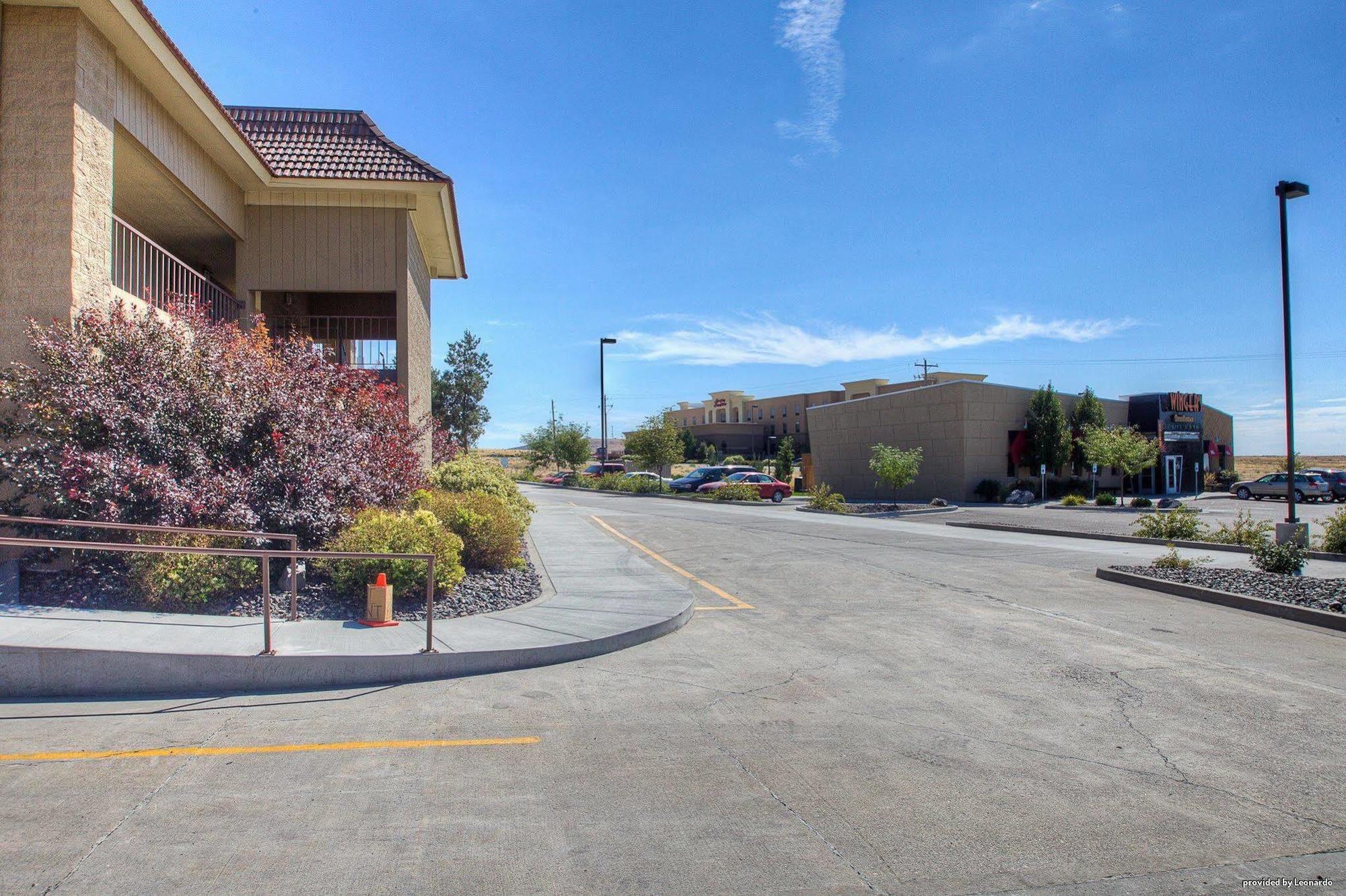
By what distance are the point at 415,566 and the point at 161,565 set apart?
239cm

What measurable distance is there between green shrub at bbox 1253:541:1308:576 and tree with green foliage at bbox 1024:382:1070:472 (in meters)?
30.2

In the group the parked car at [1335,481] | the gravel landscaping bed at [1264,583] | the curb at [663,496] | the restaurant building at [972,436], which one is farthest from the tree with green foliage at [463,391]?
the parked car at [1335,481]

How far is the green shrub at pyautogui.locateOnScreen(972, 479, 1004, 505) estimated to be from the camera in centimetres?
3988

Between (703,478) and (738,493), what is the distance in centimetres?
679

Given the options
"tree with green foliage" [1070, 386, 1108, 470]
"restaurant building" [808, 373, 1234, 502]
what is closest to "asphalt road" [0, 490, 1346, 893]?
"restaurant building" [808, 373, 1234, 502]

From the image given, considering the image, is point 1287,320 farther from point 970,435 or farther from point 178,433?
point 970,435

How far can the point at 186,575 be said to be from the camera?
7.97 m

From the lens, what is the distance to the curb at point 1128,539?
634 inches

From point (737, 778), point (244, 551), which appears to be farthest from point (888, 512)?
point (737, 778)

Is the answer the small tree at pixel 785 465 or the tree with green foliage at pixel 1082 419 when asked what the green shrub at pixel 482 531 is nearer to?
the tree with green foliage at pixel 1082 419

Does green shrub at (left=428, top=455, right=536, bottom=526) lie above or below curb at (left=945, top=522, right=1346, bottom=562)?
above

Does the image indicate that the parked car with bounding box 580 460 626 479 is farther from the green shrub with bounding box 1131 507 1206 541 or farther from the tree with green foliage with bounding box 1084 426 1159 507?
the green shrub with bounding box 1131 507 1206 541

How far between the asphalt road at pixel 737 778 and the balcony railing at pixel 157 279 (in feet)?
22.9

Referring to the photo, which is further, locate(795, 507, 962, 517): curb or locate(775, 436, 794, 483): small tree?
locate(775, 436, 794, 483): small tree
